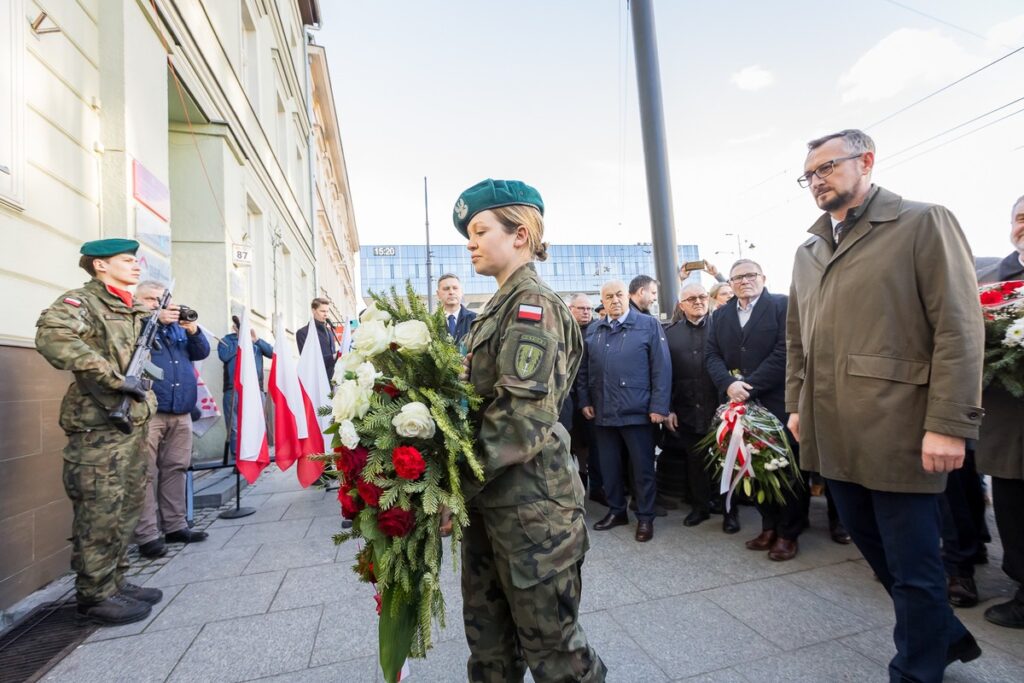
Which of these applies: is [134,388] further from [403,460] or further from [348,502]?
[403,460]

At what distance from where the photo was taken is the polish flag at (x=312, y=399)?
5.36m

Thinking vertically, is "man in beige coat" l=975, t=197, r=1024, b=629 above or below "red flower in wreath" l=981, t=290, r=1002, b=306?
below

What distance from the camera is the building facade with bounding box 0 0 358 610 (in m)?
3.32

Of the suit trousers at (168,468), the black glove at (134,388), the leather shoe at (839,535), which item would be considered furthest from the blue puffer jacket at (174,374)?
the leather shoe at (839,535)

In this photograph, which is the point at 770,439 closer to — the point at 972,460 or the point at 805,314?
the point at 972,460

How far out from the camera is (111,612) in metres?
2.95

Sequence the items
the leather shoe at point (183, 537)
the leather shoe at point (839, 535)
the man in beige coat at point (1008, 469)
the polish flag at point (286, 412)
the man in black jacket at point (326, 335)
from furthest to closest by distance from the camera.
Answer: the man in black jacket at point (326, 335) < the polish flag at point (286, 412) < the leather shoe at point (183, 537) < the leather shoe at point (839, 535) < the man in beige coat at point (1008, 469)

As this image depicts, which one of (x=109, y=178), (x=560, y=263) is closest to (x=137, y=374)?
(x=109, y=178)

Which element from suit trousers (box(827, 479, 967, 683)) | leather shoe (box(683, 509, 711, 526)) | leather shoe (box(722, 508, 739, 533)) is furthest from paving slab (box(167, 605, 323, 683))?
leather shoe (box(722, 508, 739, 533))

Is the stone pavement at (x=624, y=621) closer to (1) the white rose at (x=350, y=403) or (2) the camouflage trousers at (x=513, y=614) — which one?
(2) the camouflage trousers at (x=513, y=614)

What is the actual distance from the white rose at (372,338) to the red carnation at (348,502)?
15.7 inches

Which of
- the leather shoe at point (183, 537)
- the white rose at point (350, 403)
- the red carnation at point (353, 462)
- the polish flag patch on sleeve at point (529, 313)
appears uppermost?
the polish flag patch on sleeve at point (529, 313)

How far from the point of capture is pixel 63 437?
12.3ft

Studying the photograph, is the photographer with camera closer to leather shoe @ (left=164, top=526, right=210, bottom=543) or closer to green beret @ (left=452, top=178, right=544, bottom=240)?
leather shoe @ (left=164, top=526, right=210, bottom=543)
